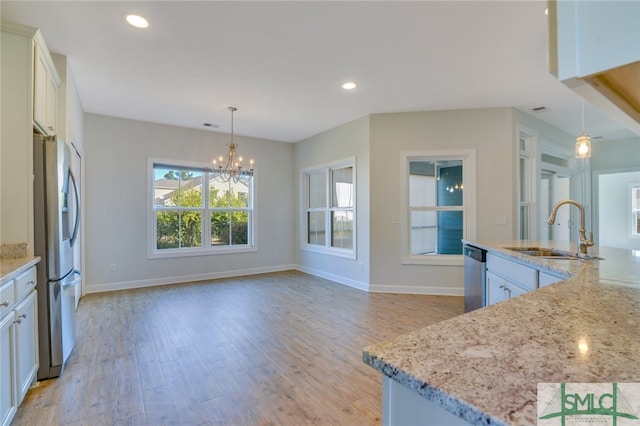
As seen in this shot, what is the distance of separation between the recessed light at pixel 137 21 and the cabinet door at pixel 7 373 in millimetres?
2198

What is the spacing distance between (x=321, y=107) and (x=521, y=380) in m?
4.34

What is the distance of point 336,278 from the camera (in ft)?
18.3

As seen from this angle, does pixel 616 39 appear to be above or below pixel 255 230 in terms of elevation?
above

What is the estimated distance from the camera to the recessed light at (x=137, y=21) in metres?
2.43

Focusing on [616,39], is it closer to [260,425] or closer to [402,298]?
[260,425]

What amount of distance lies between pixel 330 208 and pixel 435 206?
1948 millimetres

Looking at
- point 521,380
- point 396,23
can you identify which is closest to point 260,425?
point 521,380

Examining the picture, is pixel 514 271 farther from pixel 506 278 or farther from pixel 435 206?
pixel 435 206

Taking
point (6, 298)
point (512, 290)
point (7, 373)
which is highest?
point (6, 298)

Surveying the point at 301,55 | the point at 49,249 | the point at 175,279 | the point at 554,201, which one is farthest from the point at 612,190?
the point at 49,249

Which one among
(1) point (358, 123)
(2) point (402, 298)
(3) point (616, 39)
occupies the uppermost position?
(1) point (358, 123)

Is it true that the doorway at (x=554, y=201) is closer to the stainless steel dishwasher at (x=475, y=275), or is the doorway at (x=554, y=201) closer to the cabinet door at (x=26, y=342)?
the stainless steel dishwasher at (x=475, y=275)

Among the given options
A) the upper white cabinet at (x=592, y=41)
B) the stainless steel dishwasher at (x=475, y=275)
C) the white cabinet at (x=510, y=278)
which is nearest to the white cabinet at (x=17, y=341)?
the upper white cabinet at (x=592, y=41)

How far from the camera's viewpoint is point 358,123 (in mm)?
5074
